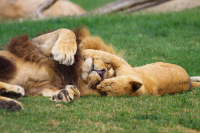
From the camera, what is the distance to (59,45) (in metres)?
3.68

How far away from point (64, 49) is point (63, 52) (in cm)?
6

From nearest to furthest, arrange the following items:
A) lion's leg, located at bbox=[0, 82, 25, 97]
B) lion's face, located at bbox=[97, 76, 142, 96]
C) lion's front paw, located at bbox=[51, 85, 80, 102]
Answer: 1. lion's leg, located at bbox=[0, 82, 25, 97]
2. lion's front paw, located at bbox=[51, 85, 80, 102]
3. lion's face, located at bbox=[97, 76, 142, 96]

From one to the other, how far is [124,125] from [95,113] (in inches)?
16.7

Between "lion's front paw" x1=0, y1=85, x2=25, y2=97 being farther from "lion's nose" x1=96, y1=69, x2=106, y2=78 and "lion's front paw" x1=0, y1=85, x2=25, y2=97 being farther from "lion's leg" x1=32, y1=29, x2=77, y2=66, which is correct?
"lion's nose" x1=96, y1=69, x2=106, y2=78

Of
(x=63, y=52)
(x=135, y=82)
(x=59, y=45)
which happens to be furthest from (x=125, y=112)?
(x=59, y=45)

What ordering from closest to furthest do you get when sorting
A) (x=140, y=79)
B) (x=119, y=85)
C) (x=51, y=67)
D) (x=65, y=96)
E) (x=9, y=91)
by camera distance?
(x=9, y=91) < (x=65, y=96) < (x=119, y=85) < (x=51, y=67) < (x=140, y=79)

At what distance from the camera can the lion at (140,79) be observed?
3756mm

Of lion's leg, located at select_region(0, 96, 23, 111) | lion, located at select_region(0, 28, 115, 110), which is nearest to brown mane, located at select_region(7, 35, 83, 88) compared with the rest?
lion, located at select_region(0, 28, 115, 110)

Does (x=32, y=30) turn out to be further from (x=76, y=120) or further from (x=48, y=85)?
(x=76, y=120)

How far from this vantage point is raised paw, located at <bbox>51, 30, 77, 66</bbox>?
11.8 ft

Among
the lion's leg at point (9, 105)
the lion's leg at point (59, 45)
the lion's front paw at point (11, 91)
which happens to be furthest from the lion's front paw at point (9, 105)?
the lion's leg at point (59, 45)

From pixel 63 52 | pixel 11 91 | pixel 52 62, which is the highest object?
pixel 63 52

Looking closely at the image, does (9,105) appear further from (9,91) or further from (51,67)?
(51,67)

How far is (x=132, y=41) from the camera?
22.8 feet
